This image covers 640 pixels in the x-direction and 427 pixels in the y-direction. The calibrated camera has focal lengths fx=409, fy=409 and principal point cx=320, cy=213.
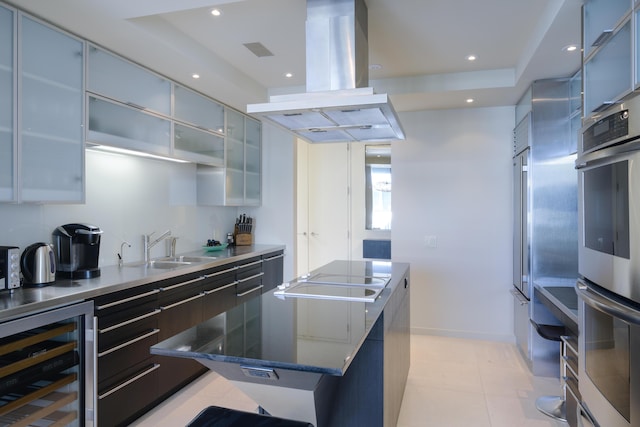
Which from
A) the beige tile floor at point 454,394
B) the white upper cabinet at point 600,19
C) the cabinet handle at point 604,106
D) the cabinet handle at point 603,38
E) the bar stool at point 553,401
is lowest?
the beige tile floor at point 454,394

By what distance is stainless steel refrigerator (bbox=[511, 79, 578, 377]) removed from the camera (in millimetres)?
3330

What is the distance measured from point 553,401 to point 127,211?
11.5ft

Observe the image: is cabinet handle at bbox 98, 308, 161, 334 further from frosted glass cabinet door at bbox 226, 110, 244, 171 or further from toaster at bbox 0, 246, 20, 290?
frosted glass cabinet door at bbox 226, 110, 244, 171

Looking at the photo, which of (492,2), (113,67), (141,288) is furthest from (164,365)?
(492,2)

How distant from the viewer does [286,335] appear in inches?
60.9

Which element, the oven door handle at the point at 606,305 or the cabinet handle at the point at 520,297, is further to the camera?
the cabinet handle at the point at 520,297

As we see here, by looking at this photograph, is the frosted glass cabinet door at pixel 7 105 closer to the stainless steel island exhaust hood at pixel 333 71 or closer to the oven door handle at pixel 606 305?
the stainless steel island exhaust hood at pixel 333 71

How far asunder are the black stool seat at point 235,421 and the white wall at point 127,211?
71.4 inches

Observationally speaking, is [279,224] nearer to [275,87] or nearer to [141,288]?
[275,87]

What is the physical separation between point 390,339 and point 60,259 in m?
2.07

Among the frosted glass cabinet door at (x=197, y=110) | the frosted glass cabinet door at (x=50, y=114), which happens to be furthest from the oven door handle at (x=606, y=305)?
the frosted glass cabinet door at (x=197, y=110)

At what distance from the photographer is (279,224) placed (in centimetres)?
486

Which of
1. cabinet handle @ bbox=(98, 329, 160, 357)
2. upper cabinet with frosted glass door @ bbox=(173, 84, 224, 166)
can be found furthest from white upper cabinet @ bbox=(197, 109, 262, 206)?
cabinet handle @ bbox=(98, 329, 160, 357)

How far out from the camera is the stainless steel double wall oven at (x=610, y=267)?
1.46 meters
